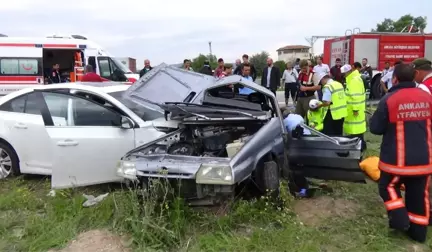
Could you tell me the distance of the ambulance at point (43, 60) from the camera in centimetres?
1419

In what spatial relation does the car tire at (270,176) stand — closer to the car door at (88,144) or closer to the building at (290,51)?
the car door at (88,144)

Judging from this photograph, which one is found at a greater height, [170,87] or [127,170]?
[170,87]

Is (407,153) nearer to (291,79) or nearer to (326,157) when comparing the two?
(326,157)

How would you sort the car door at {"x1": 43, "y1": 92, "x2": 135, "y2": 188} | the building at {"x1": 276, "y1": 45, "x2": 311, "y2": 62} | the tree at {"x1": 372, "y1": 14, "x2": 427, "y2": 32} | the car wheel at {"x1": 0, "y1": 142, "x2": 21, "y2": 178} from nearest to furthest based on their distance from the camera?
1. the car door at {"x1": 43, "y1": 92, "x2": 135, "y2": 188}
2. the car wheel at {"x1": 0, "y1": 142, "x2": 21, "y2": 178}
3. the tree at {"x1": 372, "y1": 14, "x2": 427, "y2": 32}
4. the building at {"x1": 276, "y1": 45, "x2": 311, "y2": 62}

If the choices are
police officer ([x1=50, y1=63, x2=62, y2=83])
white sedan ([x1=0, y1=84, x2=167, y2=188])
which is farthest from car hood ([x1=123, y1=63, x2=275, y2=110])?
police officer ([x1=50, y1=63, x2=62, y2=83])

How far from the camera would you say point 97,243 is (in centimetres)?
379

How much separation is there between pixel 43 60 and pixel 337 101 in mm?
11753

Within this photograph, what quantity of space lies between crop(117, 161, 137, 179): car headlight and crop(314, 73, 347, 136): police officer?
3281 millimetres

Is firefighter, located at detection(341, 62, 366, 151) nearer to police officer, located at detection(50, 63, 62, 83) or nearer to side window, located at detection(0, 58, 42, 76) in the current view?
police officer, located at detection(50, 63, 62, 83)

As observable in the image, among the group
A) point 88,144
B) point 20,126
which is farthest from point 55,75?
point 88,144

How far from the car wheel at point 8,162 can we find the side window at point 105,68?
9.28 meters

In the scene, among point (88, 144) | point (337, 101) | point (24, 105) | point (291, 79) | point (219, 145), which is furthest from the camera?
point (291, 79)

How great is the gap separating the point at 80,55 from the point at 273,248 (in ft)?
42.5

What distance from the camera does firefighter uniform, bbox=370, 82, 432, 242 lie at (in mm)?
3607
